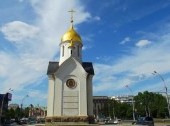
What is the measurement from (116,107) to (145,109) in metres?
23.5

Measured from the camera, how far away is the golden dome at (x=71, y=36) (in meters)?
58.5

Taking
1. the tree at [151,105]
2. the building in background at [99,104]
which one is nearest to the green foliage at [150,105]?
the tree at [151,105]

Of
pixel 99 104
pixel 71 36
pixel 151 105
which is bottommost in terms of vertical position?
pixel 151 105

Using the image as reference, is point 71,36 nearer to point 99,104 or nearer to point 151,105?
point 151,105

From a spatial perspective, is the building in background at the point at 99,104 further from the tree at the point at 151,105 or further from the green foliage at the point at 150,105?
the tree at the point at 151,105

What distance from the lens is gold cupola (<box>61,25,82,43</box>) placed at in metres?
58.5

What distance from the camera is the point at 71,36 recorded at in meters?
58.6

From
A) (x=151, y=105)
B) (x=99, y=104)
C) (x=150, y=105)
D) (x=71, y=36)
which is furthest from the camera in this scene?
(x=99, y=104)

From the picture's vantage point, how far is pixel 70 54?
2286 inches

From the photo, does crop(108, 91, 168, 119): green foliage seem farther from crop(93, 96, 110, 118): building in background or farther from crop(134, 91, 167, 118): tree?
crop(93, 96, 110, 118): building in background

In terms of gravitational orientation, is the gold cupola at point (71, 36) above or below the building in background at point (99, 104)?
above

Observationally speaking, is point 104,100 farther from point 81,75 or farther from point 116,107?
point 81,75

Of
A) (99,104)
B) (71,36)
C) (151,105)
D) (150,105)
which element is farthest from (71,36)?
(99,104)

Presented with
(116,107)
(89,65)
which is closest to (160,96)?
(116,107)
